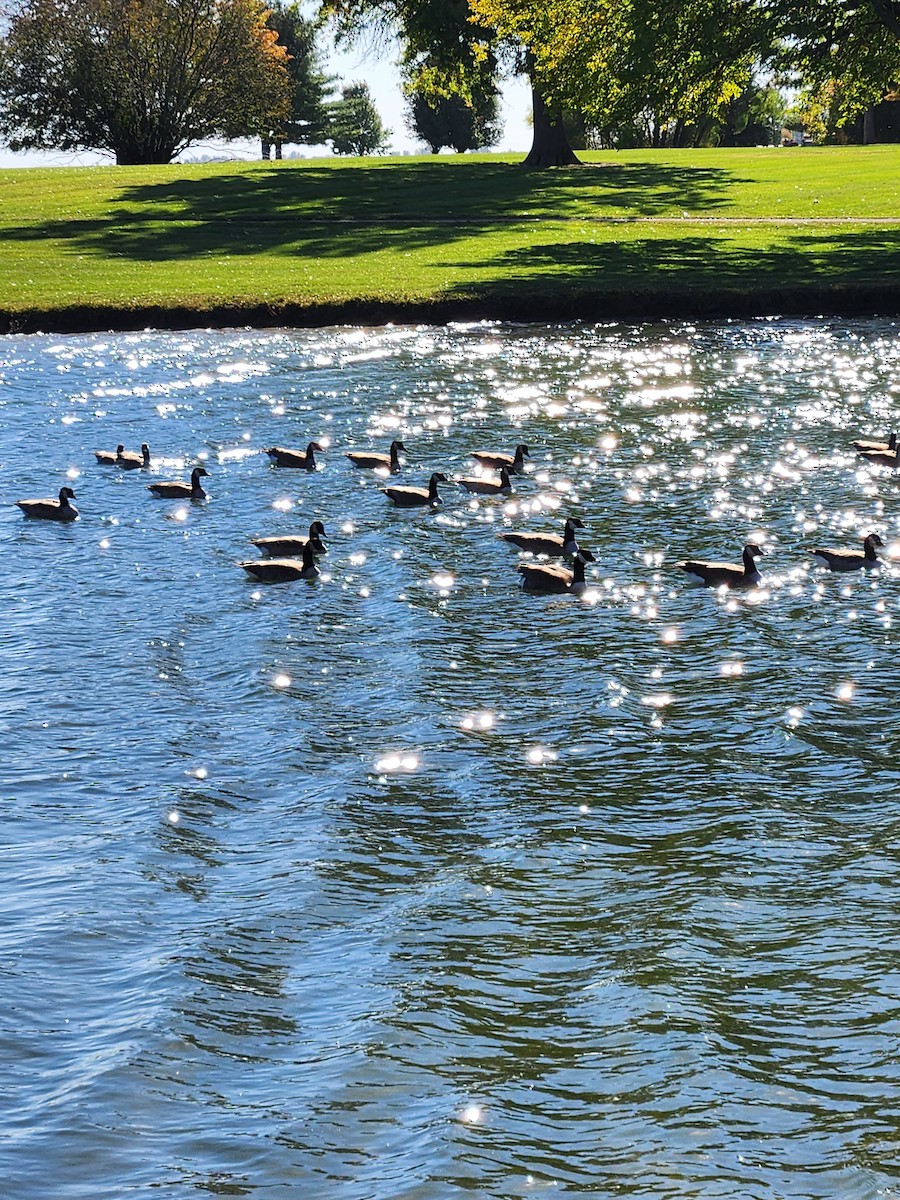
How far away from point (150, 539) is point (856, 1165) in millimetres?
13170

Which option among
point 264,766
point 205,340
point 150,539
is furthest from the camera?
point 205,340

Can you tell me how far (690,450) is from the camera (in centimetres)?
2197

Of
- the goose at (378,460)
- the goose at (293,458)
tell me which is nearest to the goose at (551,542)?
the goose at (378,460)

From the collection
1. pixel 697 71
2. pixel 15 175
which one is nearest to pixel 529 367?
pixel 697 71

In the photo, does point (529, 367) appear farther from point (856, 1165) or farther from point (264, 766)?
point (856, 1165)

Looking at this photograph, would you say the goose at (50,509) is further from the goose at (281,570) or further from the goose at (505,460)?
the goose at (505,460)

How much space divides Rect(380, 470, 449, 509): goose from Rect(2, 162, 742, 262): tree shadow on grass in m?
24.8

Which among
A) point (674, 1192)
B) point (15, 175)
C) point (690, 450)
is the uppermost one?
point (15, 175)

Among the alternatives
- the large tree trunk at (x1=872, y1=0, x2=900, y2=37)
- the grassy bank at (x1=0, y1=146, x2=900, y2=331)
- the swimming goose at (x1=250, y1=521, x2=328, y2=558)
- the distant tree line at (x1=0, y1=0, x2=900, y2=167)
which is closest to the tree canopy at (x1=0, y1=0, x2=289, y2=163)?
the distant tree line at (x1=0, y1=0, x2=900, y2=167)

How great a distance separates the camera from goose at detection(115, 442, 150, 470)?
21808 mm

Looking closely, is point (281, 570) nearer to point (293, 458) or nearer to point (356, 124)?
point (293, 458)

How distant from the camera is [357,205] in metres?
56.9

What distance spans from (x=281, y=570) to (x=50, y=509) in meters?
4.14

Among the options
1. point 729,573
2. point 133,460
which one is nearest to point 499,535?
point 729,573
